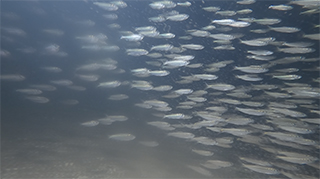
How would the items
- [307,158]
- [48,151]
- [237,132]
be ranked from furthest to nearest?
[48,151], [237,132], [307,158]

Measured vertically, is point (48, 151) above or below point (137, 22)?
below

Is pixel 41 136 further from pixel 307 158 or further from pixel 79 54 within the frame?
pixel 307 158

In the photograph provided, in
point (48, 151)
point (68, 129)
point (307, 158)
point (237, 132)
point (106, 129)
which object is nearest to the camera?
point (307, 158)

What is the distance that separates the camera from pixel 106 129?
8.75 m

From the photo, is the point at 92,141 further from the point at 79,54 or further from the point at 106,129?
the point at 79,54

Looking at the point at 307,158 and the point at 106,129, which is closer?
the point at 307,158

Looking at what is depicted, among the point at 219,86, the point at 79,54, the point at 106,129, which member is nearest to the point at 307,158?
the point at 219,86

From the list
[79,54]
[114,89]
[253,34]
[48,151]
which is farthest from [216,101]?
[48,151]

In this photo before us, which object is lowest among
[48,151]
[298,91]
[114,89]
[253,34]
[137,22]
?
[48,151]

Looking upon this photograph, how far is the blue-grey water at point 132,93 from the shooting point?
277 inches

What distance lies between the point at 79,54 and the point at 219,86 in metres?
5.37

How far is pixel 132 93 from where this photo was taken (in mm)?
9195

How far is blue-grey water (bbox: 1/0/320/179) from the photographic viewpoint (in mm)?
7027

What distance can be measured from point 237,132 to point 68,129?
5780 millimetres
